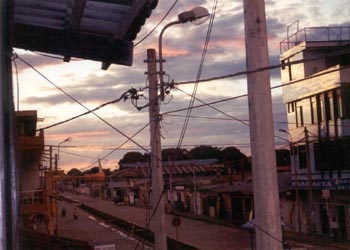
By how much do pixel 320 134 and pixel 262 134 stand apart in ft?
97.4

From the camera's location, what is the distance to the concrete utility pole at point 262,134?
632cm

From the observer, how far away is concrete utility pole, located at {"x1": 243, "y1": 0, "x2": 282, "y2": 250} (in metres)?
6.32

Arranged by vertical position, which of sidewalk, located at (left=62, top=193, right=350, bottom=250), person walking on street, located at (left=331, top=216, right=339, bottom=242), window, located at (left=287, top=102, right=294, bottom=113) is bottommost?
sidewalk, located at (left=62, top=193, right=350, bottom=250)

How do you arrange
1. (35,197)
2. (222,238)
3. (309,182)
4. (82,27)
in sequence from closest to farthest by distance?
(82,27)
(35,197)
(309,182)
(222,238)

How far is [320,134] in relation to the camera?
3509 cm

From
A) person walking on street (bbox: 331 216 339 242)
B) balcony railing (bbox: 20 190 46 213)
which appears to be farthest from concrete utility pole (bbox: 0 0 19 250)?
person walking on street (bbox: 331 216 339 242)

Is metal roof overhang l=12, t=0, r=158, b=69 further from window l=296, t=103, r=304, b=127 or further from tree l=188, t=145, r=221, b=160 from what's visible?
tree l=188, t=145, r=221, b=160

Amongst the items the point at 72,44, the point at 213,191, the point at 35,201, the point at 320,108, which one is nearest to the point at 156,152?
the point at 72,44

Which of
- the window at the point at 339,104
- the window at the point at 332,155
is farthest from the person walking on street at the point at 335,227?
the window at the point at 339,104

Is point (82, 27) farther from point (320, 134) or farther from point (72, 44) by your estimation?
point (320, 134)

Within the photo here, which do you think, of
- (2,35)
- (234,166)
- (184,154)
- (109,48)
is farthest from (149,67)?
(184,154)

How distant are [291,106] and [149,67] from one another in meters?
28.4

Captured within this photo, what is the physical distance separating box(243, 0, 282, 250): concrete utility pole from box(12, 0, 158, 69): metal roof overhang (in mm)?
2698

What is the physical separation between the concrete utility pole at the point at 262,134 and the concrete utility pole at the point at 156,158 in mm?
5355
